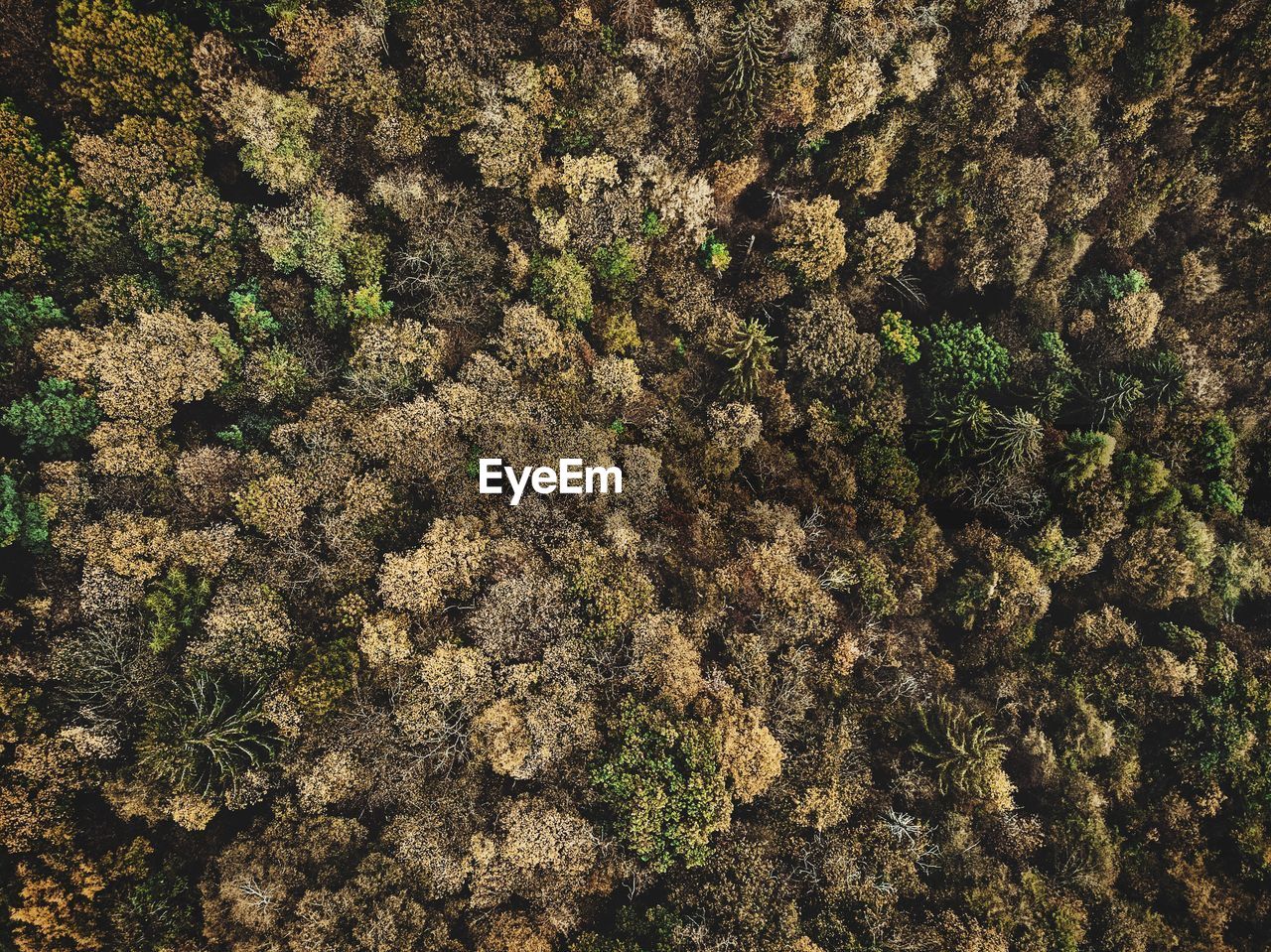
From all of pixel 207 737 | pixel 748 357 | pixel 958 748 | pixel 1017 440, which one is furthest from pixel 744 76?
pixel 207 737

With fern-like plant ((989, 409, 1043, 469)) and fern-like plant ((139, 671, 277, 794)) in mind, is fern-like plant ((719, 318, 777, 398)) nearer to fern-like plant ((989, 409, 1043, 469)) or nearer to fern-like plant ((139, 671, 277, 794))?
fern-like plant ((989, 409, 1043, 469))

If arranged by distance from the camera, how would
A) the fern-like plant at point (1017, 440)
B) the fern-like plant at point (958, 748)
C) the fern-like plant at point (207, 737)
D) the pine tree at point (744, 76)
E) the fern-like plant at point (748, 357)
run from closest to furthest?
the fern-like plant at point (207, 737) < the pine tree at point (744, 76) < the fern-like plant at point (958, 748) < the fern-like plant at point (748, 357) < the fern-like plant at point (1017, 440)

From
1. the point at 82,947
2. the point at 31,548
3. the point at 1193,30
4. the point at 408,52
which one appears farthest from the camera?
the point at 1193,30

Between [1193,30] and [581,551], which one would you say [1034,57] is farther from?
[581,551]

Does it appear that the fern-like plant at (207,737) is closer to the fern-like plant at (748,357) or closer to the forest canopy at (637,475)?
the forest canopy at (637,475)

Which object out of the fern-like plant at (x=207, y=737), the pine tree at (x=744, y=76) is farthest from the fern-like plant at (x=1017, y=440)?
the fern-like plant at (x=207, y=737)

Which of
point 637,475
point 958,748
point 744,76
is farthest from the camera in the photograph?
point 637,475

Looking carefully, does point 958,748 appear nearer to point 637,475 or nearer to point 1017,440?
point 1017,440

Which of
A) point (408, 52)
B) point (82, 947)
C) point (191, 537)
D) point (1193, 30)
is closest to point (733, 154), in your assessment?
point (408, 52)
